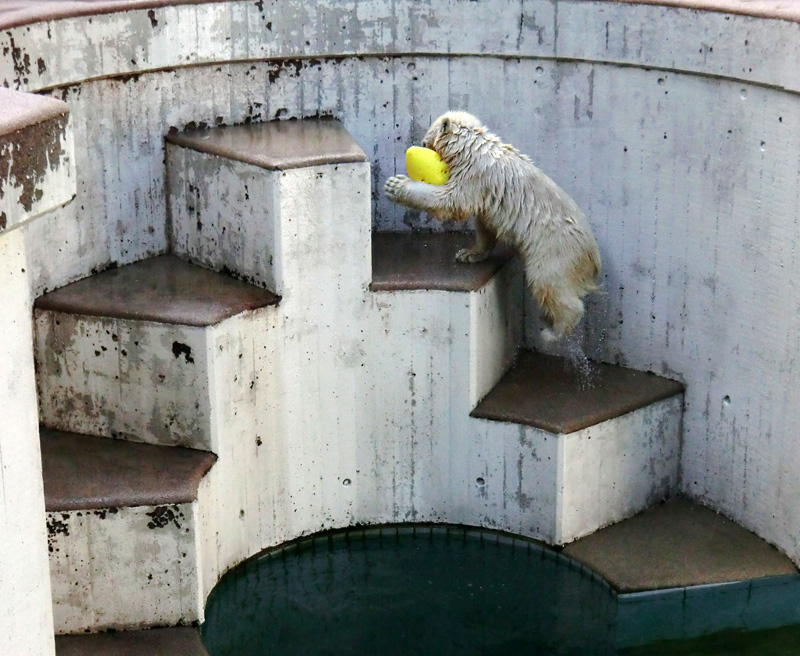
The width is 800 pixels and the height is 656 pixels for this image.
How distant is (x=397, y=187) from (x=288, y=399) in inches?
38.5

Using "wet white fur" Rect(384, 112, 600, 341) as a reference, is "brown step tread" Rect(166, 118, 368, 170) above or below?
above

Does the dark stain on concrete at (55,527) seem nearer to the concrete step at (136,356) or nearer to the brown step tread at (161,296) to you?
the concrete step at (136,356)

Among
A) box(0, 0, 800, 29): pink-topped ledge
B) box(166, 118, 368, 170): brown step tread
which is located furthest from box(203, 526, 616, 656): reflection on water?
box(0, 0, 800, 29): pink-topped ledge

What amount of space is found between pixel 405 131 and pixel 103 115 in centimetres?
139

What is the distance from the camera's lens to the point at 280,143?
227 inches

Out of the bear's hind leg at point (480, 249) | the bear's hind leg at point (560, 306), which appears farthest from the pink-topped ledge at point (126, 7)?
the bear's hind leg at point (560, 306)

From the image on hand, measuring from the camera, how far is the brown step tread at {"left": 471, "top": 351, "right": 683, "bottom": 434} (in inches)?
224

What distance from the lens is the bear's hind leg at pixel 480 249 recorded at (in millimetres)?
5895

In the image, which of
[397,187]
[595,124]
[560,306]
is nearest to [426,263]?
[397,187]

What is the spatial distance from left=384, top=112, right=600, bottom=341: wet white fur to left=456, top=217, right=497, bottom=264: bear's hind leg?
0.26ft

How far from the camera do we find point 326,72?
20.4 feet

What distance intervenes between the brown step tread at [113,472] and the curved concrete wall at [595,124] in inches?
25.0

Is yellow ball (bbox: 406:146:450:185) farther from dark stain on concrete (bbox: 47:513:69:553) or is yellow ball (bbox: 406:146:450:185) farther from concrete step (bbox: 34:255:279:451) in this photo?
dark stain on concrete (bbox: 47:513:69:553)

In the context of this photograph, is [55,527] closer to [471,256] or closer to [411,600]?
[411,600]
